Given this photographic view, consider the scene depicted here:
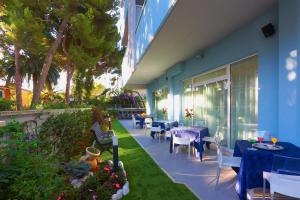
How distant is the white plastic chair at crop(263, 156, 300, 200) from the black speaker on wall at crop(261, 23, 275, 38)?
293cm

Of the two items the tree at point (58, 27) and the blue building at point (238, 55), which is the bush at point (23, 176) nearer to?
the blue building at point (238, 55)

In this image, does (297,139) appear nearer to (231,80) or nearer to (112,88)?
(231,80)

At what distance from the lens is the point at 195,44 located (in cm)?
766

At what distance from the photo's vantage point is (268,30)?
16.1 ft

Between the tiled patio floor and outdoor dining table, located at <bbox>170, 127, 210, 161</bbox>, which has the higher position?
outdoor dining table, located at <bbox>170, 127, 210, 161</bbox>

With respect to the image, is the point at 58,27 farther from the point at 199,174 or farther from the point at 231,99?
the point at 199,174

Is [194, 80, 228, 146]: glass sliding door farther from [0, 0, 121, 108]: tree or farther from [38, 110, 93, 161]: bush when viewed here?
[0, 0, 121, 108]: tree

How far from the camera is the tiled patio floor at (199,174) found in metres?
4.04

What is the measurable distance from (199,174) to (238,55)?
10.7 feet

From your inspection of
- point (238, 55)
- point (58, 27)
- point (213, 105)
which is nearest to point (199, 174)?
point (238, 55)

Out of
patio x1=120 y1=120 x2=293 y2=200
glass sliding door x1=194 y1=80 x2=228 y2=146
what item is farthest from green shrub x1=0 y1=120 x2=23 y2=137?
glass sliding door x1=194 y1=80 x2=228 y2=146

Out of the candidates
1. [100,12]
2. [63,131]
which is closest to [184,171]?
[63,131]

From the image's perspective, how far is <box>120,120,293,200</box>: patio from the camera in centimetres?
403

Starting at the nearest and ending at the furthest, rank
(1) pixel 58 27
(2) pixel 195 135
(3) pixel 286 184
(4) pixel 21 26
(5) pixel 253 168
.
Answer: (3) pixel 286 184
(5) pixel 253 168
(2) pixel 195 135
(4) pixel 21 26
(1) pixel 58 27
